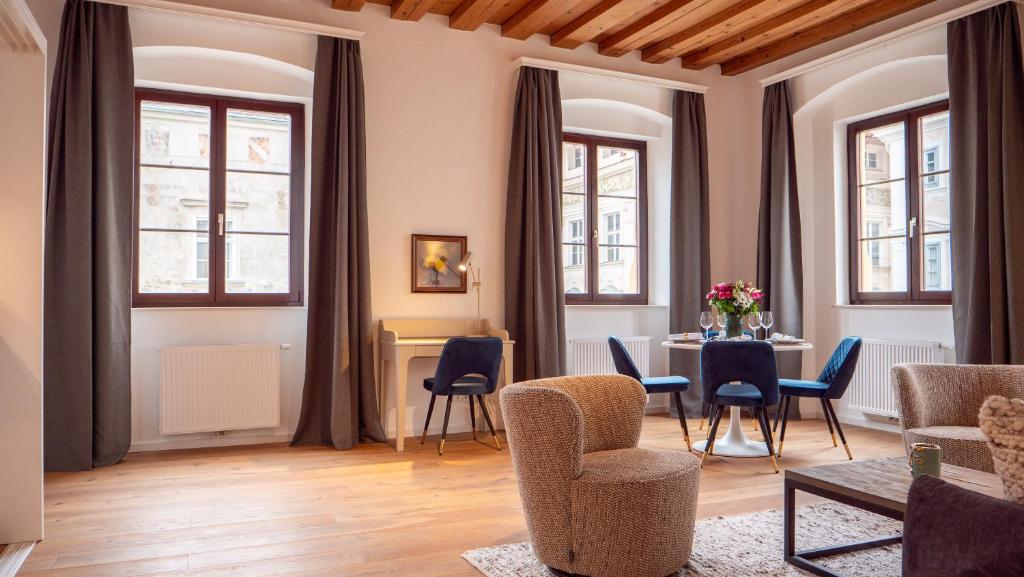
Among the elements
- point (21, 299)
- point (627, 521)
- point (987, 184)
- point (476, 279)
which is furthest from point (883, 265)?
point (21, 299)

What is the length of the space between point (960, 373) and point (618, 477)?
2.19 m

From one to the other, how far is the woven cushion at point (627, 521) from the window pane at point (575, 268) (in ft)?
12.8

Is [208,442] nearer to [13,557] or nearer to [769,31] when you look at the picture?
[13,557]

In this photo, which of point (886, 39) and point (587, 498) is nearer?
point (587, 498)

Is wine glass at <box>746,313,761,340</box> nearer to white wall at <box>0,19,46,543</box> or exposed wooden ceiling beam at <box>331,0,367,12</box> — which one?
exposed wooden ceiling beam at <box>331,0,367,12</box>

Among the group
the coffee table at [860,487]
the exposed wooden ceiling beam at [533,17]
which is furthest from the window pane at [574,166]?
the coffee table at [860,487]

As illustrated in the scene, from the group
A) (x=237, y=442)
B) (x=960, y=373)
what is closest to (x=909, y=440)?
(x=960, y=373)

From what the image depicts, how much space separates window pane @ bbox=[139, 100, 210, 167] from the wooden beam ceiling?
1.25 metres

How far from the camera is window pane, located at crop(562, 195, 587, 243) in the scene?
6.63 metres

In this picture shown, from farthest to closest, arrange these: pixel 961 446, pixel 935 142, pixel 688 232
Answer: pixel 688 232
pixel 935 142
pixel 961 446

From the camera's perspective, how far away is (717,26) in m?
5.85

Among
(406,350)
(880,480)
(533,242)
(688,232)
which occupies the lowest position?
(880,480)

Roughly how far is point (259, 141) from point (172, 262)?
1.03 m

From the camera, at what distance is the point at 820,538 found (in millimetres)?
3193
